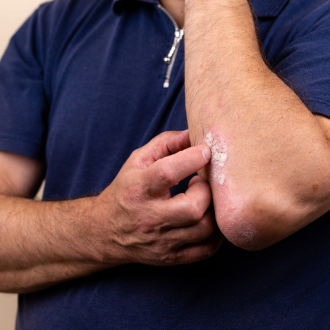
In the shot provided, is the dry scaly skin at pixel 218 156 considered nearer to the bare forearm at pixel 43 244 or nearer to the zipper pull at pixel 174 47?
the bare forearm at pixel 43 244

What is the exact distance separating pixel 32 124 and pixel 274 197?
0.87 m

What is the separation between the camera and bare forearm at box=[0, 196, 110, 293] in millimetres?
854

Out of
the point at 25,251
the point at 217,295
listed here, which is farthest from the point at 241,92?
the point at 25,251

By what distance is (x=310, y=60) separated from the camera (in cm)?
72

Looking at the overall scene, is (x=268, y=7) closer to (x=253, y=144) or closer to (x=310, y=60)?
(x=310, y=60)

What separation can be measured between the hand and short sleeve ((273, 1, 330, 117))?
0.81ft

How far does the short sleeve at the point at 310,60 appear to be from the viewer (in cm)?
68

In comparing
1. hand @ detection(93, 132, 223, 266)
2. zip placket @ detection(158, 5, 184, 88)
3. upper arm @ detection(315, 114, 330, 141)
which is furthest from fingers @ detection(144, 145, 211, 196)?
zip placket @ detection(158, 5, 184, 88)

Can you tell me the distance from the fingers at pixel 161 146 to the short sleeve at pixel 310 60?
26 centimetres

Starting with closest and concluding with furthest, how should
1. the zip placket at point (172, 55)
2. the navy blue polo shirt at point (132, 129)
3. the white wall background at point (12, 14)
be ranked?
the navy blue polo shirt at point (132, 129), the zip placket at point (172, 55), the white wall background at point (12, 14)

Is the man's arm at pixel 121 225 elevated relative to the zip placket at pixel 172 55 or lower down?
lower down

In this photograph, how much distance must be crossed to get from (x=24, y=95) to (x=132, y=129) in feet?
1.38

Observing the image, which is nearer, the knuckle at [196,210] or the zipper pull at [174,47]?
the knuckle at [196,210]

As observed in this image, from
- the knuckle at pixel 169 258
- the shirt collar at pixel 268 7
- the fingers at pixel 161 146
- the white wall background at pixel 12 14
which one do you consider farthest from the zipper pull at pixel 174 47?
the white wall background at pixel 12 14
